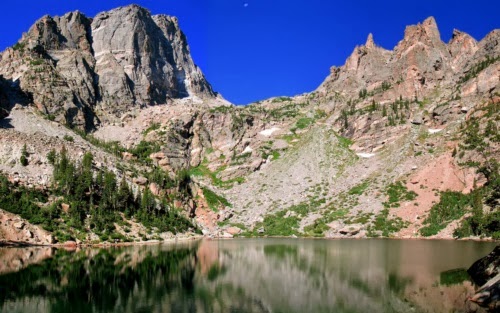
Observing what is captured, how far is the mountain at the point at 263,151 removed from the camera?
94438mm

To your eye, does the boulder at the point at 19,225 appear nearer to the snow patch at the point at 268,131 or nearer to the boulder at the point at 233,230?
the boulder at the point at 233,230

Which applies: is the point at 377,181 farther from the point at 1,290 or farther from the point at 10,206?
the point at 1,290

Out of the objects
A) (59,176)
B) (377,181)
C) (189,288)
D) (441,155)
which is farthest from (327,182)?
(189,288)

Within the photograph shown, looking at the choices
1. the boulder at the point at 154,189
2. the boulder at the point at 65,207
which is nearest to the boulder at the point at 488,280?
the boulder at the point at 65,207

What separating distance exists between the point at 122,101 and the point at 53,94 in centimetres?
3806

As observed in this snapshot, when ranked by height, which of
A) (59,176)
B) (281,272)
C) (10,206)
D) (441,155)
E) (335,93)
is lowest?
(281,272)

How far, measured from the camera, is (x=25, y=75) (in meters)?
157

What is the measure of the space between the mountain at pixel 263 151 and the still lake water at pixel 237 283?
32.5 meters

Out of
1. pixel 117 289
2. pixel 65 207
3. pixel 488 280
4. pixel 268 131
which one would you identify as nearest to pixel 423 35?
pixel 268 131

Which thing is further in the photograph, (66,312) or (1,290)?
(1,290)

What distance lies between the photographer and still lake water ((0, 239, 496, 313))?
29750mm

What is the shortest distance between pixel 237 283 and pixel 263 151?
399 ft

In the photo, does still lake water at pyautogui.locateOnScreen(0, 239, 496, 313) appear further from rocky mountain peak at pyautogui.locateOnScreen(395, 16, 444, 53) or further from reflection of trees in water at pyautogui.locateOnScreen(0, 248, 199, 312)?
rocky mountain peak at pyautogui.locateOnScreen(395, 16, 444, 53)

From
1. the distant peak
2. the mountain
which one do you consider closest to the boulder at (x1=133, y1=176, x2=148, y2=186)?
the mountain
